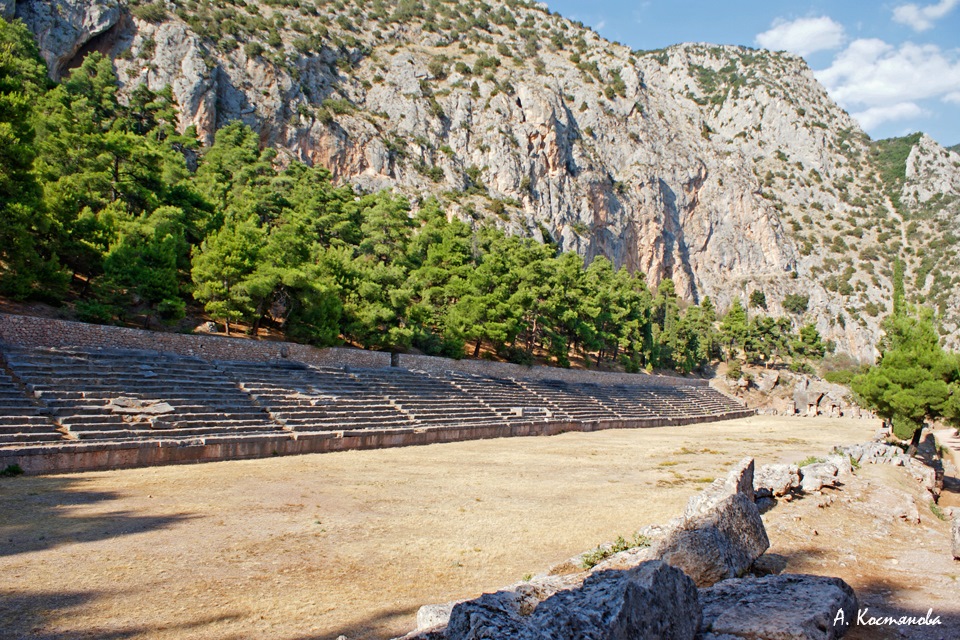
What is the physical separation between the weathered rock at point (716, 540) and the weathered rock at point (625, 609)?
1375 mm

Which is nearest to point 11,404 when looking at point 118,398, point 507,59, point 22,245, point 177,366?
point 118,398

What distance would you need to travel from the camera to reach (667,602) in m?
3.93

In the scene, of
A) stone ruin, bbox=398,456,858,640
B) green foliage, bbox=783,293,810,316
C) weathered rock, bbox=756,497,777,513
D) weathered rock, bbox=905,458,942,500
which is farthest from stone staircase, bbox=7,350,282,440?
green foliage, bbox=783,293,810,316

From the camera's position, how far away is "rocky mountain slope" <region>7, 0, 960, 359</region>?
190 feet

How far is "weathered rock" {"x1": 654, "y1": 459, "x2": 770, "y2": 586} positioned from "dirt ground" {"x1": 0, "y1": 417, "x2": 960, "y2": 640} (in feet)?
3.01

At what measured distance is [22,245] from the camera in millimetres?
17250

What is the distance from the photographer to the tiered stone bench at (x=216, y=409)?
12.1 metres

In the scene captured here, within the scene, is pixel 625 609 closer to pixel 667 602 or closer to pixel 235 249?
pixel 667 602

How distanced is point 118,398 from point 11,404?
2.22 metres

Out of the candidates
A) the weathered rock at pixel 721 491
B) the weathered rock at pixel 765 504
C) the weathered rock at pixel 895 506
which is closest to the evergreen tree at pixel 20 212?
the weathered rock at pixel 721 491

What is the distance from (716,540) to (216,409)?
13.8 metres

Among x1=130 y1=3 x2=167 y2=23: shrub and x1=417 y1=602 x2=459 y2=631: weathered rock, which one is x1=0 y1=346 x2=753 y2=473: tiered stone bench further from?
x1=130 y1=3 x2=167 y2=23: shrub

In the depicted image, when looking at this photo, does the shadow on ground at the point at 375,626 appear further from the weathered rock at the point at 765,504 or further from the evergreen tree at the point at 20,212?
the evergreen tree at the point at 20,212

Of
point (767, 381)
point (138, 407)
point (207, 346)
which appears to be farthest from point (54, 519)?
point (767, 381)
